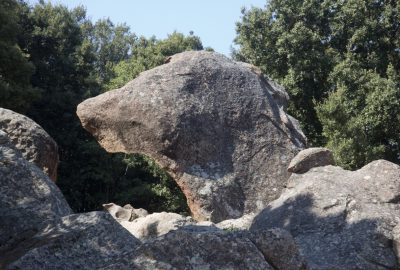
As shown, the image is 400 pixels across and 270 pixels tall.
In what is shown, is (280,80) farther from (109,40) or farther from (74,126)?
(109,40)

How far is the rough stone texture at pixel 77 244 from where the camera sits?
5.20 m

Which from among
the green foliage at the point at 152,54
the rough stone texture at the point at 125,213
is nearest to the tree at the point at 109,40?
the green foliage at the point at 152,54

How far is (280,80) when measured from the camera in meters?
26.2

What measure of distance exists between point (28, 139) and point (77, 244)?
5.70 meters

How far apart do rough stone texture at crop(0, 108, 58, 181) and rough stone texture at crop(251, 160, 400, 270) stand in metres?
3.78

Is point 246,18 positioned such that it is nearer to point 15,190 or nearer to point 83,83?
point 83,83

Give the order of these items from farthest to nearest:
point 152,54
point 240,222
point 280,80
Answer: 1. point 152,54
2. point 280,80
3. point 240,222

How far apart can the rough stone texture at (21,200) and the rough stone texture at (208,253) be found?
1910 millimetres

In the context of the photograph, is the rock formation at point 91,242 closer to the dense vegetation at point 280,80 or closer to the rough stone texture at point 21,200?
the rough stone texture at point 21,200

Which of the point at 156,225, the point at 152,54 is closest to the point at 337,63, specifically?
the point at 152,54

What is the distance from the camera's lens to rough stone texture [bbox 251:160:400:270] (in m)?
9.62

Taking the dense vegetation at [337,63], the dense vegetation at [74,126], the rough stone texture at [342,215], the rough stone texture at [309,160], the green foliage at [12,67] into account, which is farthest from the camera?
the dense vegetation at [74,126]

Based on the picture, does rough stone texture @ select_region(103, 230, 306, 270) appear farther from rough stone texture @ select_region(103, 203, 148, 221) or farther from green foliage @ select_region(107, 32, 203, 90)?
green foliage @ select_region(107, 32, 203, 90)

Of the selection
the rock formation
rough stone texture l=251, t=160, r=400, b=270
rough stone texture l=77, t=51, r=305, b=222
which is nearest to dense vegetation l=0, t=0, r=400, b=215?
rough stone texture l=77, t=51, r=305, b=222
